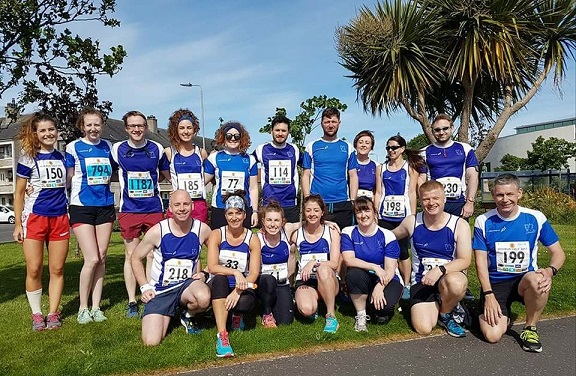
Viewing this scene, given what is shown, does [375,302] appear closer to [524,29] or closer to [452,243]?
[452,243]

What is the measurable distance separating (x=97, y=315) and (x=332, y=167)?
114 inches

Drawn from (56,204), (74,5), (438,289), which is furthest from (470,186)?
(74,5)

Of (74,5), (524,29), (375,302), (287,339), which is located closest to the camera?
A: (287,339)

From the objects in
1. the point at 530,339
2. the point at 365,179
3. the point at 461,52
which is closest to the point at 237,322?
the point at 365,179

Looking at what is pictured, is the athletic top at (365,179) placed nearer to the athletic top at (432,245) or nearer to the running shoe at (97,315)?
the athletic top at (432,245)

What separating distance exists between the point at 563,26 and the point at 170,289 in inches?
398

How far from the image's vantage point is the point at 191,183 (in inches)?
195

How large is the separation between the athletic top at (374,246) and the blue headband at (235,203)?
1.12 meters

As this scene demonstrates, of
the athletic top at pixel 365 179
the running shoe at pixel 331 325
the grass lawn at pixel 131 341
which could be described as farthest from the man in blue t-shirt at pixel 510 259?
the athletic top at pixel 365 179

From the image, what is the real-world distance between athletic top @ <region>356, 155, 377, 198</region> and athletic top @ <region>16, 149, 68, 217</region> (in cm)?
309

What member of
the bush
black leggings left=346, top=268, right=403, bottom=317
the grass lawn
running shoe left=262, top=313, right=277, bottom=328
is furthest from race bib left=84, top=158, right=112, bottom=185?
the bush

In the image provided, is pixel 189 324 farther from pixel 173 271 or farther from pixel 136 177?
pixel 136 177

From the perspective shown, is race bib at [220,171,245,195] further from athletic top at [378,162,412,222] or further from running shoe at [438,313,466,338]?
running shoe at [438,313,466,338]

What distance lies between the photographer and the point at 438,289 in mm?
4387
